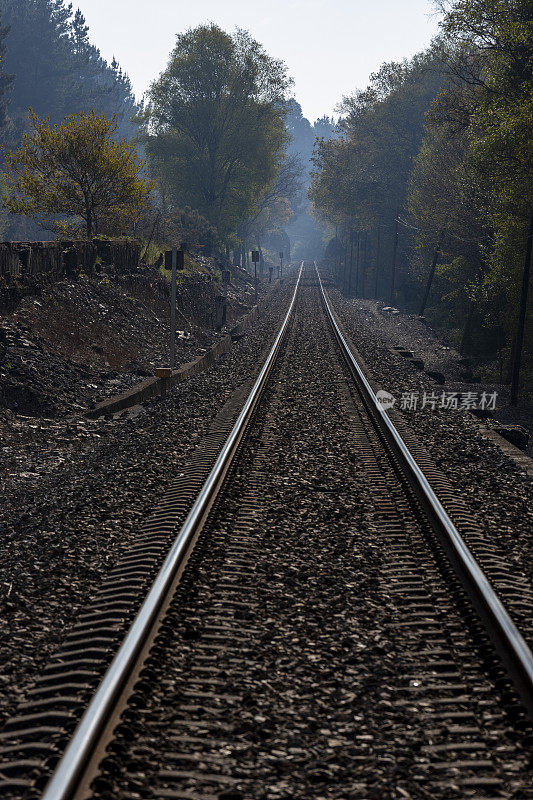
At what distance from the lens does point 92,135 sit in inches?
1017

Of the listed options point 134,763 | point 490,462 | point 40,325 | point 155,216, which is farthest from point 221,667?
point 155,216

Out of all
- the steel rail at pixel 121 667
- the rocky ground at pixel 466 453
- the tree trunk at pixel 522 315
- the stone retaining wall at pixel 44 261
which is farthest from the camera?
the tree trunk at pixel 522 315

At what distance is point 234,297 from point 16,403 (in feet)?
99.1

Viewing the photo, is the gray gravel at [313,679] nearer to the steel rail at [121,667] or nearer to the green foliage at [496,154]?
the steel rail at [121,667]

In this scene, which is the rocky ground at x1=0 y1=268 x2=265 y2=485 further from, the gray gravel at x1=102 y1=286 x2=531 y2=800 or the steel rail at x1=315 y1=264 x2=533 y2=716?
the steel rail at x1=315 y1=264 x2=533 y2=716

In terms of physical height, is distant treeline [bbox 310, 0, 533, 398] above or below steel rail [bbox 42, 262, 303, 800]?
above

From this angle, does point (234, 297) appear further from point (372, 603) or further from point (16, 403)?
point (372, 603)

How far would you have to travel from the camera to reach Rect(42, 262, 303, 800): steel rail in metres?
3.32

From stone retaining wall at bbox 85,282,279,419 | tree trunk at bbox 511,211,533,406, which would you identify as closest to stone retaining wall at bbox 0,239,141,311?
stone retaining wall at bbox 85,282,279,419

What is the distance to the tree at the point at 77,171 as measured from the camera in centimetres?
2575

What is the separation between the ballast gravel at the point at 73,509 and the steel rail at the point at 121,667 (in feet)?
1.83

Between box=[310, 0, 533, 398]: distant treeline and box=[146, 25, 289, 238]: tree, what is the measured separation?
29.8ft

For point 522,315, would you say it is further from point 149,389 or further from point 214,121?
point 214,121

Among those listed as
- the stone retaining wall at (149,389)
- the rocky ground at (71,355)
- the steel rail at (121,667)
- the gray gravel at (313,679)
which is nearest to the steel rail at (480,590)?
the gray gravel at (313,679)
